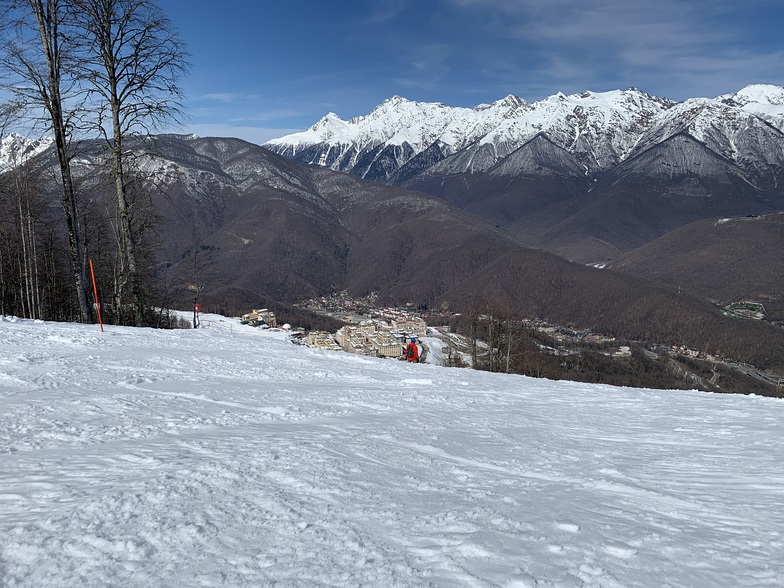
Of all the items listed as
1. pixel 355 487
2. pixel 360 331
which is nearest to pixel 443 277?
pixel 360 331

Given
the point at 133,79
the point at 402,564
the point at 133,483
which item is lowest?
the point at 402,564

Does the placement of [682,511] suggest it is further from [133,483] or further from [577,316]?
[577,316]

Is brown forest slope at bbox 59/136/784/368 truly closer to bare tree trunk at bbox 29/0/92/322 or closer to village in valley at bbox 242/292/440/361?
village in valley at bbox 242/292/440/361

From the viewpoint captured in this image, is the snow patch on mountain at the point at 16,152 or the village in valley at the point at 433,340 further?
the village in valley at the point at 433,340

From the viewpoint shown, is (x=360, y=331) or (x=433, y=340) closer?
(x=360, y=331)

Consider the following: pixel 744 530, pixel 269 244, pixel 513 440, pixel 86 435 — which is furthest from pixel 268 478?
pixel 269 244

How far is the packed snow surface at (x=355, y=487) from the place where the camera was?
2594 millimetres

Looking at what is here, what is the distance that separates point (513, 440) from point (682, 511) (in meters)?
2.08

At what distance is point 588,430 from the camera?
6.46 meters

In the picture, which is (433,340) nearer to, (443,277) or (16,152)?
A: (16,152)

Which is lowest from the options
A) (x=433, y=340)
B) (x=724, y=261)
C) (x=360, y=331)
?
(x=433, y=340)

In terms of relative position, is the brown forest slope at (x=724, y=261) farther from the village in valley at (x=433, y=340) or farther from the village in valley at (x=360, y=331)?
the village in valley at (x=360, y=331)

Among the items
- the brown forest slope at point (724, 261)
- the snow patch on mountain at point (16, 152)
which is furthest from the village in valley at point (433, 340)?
the brown forest slope at point (724, 261)

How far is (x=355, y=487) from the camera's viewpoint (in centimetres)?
370
